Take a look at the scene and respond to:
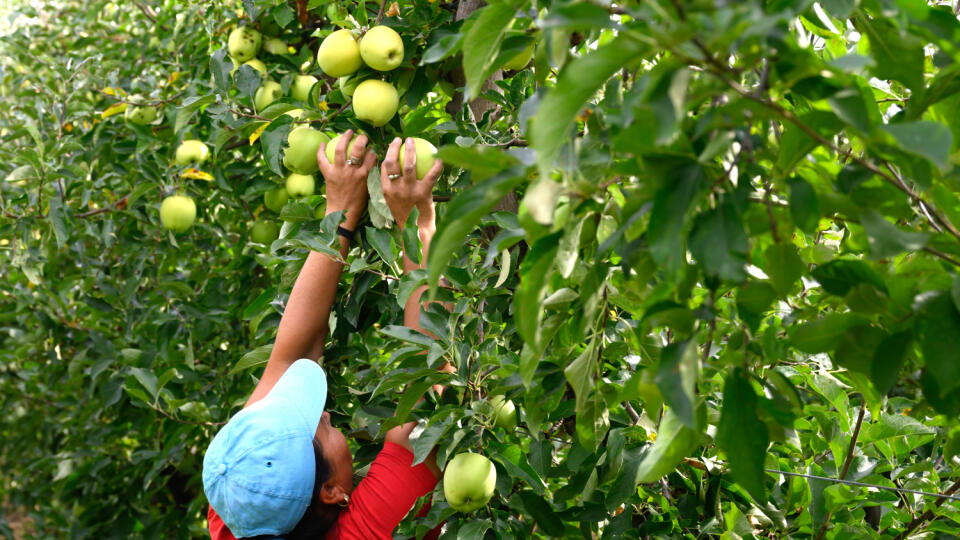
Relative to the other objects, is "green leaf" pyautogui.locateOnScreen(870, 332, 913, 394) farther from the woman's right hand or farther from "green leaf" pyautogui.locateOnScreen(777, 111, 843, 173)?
the woman's right hand

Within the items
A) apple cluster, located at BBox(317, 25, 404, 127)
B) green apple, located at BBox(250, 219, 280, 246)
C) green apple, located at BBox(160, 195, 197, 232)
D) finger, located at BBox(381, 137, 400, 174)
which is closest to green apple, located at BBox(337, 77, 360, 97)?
apple cluster, located at BBox(317, 25, 404, 127)

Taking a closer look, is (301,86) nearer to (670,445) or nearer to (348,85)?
(348,85)

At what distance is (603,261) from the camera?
42.2 inches

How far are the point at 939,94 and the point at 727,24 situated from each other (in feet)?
1.23

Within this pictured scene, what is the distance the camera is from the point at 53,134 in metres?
2.97

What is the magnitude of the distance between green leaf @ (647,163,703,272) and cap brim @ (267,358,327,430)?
1012 millimetres

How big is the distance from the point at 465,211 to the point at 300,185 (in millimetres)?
1371

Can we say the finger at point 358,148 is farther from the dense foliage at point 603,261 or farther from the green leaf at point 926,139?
the green leaf at point 926,139

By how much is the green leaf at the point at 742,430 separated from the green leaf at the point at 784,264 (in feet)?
0.31

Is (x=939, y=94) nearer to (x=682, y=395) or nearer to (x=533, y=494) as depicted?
(x=682, y=395)

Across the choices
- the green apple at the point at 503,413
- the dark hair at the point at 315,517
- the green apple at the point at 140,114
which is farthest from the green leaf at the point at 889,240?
the green apple at the point at 140,114

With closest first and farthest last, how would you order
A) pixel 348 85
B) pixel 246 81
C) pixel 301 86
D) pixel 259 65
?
1. pixel 348 85
2. pixel 246 81
3. pixel 301 86
4. pixel 259 65

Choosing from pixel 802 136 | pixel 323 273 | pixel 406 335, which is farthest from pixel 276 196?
pixel 802 136

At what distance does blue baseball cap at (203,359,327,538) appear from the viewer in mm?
1459
